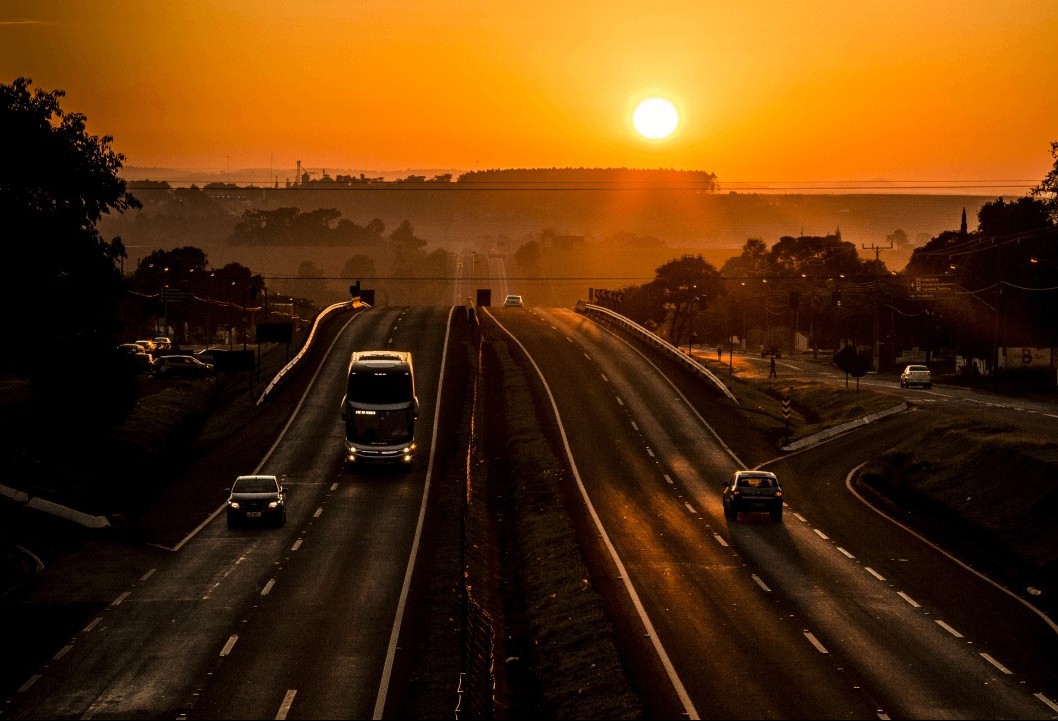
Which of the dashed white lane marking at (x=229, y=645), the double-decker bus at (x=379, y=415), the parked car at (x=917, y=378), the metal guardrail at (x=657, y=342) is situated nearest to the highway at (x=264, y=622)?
the dashed white lane marking at (x=229, y=645)

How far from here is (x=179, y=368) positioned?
105500 millimetres

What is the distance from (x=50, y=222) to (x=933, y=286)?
273 ft

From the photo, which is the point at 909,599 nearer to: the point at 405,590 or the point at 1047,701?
the point at 1047,701

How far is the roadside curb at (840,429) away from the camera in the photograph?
73625 mm

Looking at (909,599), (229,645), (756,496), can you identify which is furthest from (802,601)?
(229,645)

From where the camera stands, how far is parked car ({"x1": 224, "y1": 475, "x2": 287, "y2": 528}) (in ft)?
169

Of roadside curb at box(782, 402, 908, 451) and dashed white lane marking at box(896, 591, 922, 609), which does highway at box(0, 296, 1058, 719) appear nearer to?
dashed white lane marking at box(896, 591, 922, 609)

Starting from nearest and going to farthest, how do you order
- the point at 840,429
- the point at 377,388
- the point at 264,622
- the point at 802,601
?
the point at 264,622
the point at 802,601
the point at 377,388
the point at 840,429

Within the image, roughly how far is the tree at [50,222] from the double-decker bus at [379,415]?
12214 mm

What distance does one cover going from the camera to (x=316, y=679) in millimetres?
31828

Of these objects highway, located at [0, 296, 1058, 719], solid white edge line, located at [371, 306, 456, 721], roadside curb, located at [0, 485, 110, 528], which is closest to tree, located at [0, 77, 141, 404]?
roadside curb, located at [0, 485, 110, 528]

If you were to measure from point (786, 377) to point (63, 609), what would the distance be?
9693 centimetres

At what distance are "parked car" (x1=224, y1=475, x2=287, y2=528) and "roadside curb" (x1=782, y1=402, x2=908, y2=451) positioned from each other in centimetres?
3202

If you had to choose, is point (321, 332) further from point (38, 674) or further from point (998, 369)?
point (38, 674)
